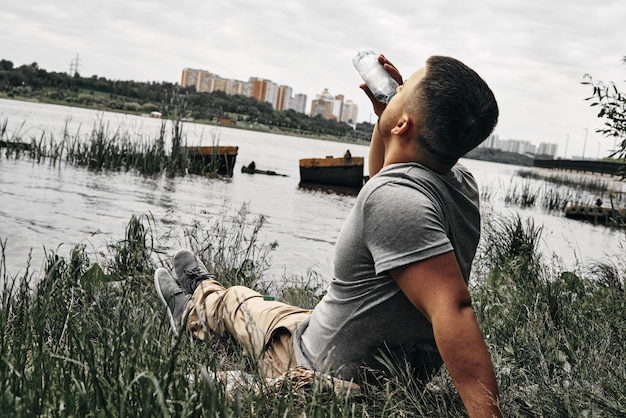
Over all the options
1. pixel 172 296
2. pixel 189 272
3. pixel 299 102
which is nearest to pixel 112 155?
pixel 189 272

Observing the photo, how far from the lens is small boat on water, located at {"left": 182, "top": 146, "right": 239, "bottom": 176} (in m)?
18.1

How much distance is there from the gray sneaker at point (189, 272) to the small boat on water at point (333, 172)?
63.2 feet

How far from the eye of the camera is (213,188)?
1634 centimetres

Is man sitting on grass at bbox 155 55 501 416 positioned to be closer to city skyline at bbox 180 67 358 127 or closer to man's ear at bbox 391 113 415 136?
man's ear at bbox 391 113 415 136

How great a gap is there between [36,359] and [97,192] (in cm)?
1101

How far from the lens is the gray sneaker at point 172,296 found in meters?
3.20

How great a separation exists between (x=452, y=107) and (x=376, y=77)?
57 cm

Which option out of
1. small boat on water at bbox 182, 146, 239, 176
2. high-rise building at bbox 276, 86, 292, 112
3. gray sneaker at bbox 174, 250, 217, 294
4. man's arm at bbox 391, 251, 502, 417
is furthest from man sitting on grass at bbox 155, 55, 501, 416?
high-rise building at bbox 276, 86, 292, 112

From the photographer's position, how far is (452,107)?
6.58 ft

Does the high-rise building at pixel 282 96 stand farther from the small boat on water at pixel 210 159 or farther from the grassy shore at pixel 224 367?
the grassy shore at pixel 224 367

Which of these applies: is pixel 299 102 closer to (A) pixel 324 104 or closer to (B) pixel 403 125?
(A) pixel 324 104

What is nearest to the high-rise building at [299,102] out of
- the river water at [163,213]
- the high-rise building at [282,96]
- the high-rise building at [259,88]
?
the high-rise building at [282,96]

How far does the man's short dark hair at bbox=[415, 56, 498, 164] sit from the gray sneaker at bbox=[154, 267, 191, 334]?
1674 millimetres

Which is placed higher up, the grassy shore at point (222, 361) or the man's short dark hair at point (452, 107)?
the man's short dark hair at point (452, 107)
